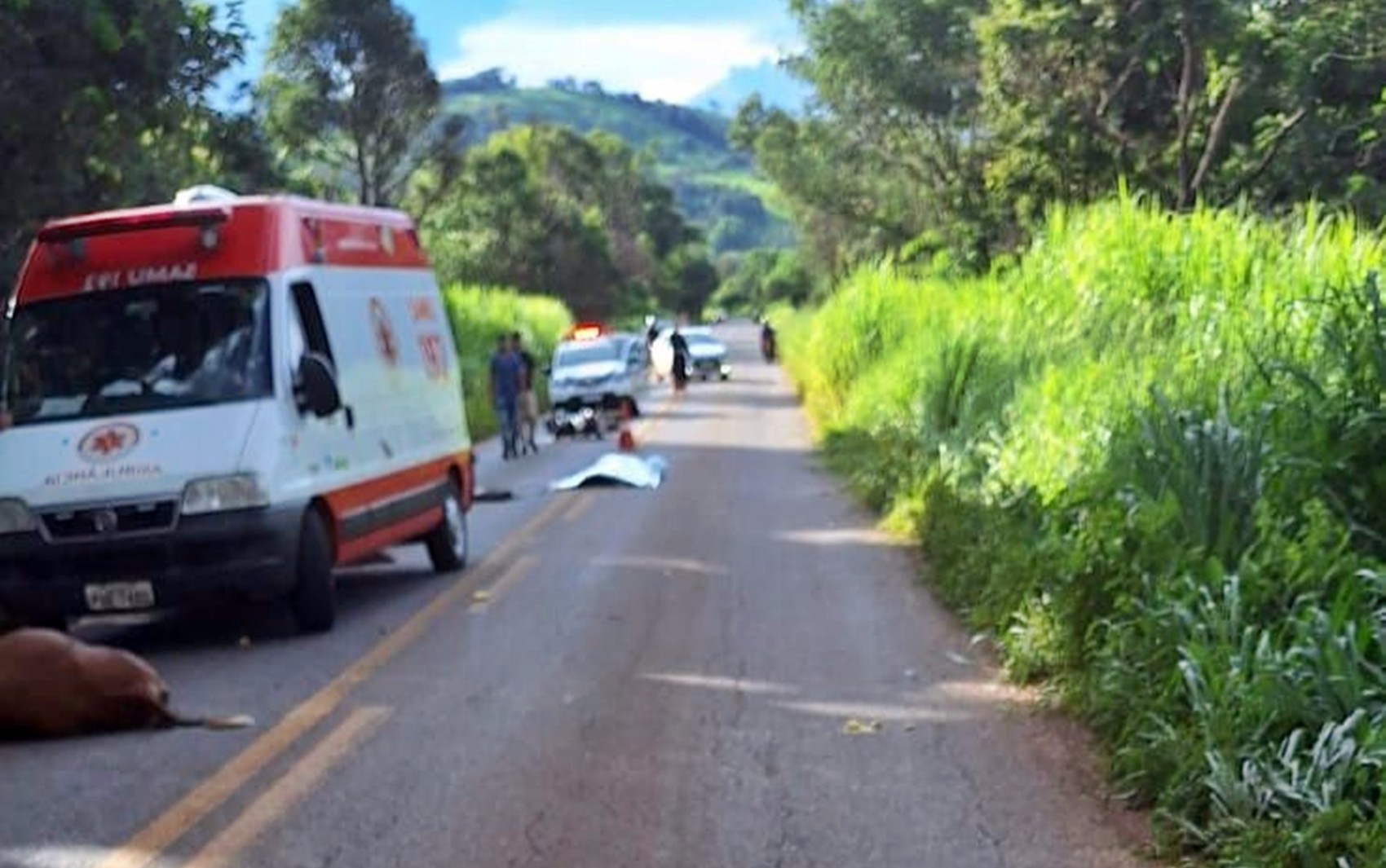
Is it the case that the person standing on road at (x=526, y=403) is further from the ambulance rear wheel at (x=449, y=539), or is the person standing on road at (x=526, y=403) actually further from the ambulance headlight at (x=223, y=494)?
the ambulance headlight at (x=223, y=494)

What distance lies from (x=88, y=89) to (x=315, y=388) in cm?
460

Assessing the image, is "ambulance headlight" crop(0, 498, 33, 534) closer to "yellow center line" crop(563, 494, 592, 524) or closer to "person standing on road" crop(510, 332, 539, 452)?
"yellow center line" crop(563, 494, 592, 524)

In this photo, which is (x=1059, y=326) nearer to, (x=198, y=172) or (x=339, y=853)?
(x=339, y=853)

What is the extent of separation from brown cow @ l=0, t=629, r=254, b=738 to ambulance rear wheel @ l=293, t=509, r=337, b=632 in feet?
8.44

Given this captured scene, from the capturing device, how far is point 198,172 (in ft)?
78.8

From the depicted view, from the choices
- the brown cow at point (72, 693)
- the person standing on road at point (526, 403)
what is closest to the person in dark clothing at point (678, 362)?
the person standing on road at point (526, 403)

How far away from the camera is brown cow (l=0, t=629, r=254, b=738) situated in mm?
8922

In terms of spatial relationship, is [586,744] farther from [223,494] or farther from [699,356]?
[699,356]

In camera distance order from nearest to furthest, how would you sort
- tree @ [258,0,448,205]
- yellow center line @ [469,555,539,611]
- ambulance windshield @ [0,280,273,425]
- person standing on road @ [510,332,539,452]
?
1. ambulance windshield @ [0,280,273,425]
2. yellow center line @ [469,555,539,611]
3. person standing on road @ [510,332,539,452]
4. tree @ [258,0,448,205]

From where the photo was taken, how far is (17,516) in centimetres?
1127

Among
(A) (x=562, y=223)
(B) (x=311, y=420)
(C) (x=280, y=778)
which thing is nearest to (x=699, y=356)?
(A) (x=562, y=223)

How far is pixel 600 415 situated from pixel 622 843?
93.7 ft

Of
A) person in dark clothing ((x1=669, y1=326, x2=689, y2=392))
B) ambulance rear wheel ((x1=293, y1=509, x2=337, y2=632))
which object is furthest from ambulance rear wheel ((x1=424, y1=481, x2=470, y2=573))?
person in dark clothing ((x1=669, y1=326, x2=689, y2=392))

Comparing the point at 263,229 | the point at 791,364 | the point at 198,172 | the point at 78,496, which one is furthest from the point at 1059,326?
the point at 791,364
